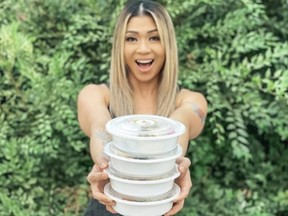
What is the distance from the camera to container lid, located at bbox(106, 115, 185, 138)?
115 cm

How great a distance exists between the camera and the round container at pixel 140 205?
3.90 feet

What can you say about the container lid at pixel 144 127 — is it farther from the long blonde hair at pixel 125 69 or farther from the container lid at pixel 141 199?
the long blonde hair at pixel 125 69

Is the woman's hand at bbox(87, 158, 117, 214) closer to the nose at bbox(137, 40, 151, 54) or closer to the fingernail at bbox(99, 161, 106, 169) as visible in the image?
the fingernail at bbox(99, 161, 106, 169)

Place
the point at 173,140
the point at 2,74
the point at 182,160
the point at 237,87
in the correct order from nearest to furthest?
the point at 173,140 → the point at 182,160 → the point at 237,87 → the point at 2,74

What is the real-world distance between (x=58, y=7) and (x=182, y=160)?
1469mm

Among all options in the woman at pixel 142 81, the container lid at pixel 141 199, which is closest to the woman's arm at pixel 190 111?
the woman at pixel 142 81

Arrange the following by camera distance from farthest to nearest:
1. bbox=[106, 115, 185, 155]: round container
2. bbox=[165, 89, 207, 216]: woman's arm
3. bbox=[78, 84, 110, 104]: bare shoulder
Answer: bbox=[78, 84, 110, 104]: bare shoulder < bbox=[165, 89, 207, 216]: woman's arm < bbox=[106, 115, 185, 155]: round container

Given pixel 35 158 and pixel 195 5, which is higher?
pixel 195 5

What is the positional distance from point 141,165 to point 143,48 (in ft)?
1.96

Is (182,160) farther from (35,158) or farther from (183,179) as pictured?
(35,158)

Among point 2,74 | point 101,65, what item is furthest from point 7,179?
point 101,65

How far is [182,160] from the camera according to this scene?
1305 millimetres

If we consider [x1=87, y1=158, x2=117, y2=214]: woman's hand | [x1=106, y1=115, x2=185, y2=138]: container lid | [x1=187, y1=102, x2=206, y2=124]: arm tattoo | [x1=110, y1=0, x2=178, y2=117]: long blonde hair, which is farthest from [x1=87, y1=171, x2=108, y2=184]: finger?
[x1=187, y1=102, x2=206, y2=124]: arm tattoo

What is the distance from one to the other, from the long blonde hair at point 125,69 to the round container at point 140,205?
0.53m
